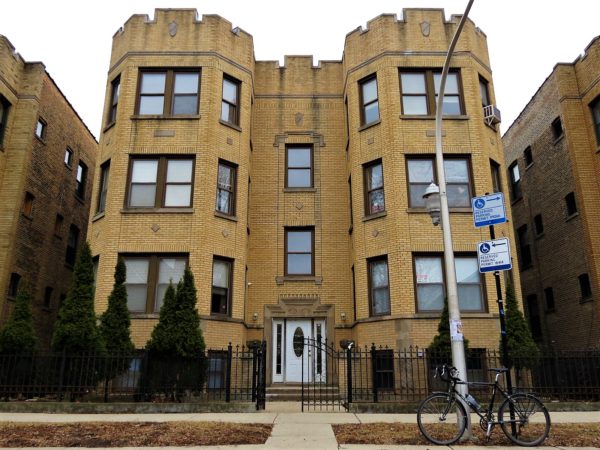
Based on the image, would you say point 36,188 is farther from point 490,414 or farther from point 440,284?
point 490,414

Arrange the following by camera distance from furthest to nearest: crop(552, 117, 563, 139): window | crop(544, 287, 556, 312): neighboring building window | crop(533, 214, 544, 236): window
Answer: crop(533, 214, 544, 236): window < crop(544, 287, 556, 312): neighboring building window < crop(552, 117, 563, 139): window

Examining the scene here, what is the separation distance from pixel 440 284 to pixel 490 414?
7.75 metres

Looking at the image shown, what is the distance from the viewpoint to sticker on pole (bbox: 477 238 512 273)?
838 centimetres

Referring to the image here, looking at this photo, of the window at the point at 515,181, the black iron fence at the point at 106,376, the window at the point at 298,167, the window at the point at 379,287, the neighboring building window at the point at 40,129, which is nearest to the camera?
the black iron fence at the point at 106,376

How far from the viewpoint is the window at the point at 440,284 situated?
15.1 meters

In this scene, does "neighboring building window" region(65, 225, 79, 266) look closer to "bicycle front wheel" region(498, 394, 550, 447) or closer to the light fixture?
the light fixture

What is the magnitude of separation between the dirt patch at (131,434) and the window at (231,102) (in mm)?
11099

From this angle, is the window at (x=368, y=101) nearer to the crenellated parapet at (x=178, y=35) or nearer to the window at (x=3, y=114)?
the crenellated parapet at (x=178, y=35)

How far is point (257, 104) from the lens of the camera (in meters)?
19.6

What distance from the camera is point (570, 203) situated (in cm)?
1948

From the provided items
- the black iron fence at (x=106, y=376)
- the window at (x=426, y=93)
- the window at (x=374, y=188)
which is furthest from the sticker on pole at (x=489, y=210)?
the window at (x=426, y=93)

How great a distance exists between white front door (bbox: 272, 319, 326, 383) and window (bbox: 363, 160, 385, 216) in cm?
419

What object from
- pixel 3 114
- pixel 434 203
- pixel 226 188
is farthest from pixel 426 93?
pixel 3 114

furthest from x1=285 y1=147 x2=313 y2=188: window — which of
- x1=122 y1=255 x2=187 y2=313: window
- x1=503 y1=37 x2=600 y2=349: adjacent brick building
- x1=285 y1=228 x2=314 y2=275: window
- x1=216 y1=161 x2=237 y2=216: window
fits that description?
x1=503 y1=37 x2=600 y2=349: adjacent brick building
